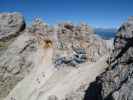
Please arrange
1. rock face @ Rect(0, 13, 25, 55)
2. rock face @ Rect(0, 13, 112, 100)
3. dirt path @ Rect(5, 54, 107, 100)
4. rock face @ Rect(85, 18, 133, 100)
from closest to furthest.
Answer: rock face @ Rect(85, 18, 133, 100)
dirt path @ Rect(5, 54, 107, 100)
rock face @ Rect(0, 13, 112, 100)
rock face @ Rect(0, 13, 25, 55)

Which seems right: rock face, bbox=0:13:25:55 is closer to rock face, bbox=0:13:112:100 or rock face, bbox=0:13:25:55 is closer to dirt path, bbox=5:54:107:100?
rock face, bbox=0:13:112:100

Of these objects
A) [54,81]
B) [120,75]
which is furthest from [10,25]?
[120,75]

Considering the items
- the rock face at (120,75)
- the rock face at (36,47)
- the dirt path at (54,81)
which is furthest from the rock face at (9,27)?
the rock face at (120,75)

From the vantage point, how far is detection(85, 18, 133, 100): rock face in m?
21.1

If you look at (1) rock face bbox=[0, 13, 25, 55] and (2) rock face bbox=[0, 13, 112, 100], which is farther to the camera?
(1) rock face bbox=[0, 13, 25, 55]

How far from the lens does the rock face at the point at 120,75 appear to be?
830 inches

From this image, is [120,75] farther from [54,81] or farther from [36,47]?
[36,47]

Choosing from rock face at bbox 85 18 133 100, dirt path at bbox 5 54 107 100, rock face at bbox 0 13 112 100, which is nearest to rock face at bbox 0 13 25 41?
rock face at bbox 0 13 112 100

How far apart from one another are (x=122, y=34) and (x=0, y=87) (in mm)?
21170

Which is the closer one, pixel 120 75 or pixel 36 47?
pixel 120 75

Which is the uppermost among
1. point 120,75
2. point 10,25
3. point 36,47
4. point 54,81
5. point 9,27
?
point 10,25

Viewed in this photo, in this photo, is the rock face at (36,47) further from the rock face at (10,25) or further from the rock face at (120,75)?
the rock face at (120,75)

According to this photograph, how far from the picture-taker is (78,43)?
45750 mm

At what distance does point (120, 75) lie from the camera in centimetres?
2441
